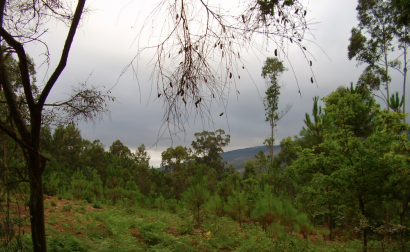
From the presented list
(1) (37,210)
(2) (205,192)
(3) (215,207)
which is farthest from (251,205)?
(1) (37,210)

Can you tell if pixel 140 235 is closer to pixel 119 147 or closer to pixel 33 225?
pixel 33 225

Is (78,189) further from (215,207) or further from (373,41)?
(373,41)

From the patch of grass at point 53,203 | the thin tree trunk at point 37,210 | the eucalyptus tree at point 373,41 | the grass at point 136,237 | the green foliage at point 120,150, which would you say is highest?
the eucalyptus tree at point 373,41

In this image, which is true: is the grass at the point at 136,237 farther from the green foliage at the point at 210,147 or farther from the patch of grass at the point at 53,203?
the green foliage at the point at 210,147

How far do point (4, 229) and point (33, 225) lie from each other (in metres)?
0.59

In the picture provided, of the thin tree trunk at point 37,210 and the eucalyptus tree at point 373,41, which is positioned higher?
the eucalyptus tree at point 373,41

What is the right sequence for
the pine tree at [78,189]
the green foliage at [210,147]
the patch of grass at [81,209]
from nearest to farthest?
1. the patch of grass at [81,209]
2. the pine tree at [78,189]
3. the green foliage at [210,147]

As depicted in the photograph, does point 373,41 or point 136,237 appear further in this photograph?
point 373,41

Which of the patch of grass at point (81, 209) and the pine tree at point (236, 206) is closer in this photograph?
the patch of grass at point (81, 209)

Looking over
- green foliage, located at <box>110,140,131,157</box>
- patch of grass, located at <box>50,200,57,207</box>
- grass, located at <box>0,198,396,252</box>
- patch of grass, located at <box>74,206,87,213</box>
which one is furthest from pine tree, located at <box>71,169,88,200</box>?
green foliage, located at <box>110,140,131,157</box>

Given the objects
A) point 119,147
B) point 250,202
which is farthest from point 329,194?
point 119,147

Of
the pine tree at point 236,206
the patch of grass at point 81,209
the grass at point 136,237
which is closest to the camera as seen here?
the grass at point 136,237

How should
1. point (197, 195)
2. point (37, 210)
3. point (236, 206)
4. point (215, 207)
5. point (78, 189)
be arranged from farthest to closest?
point (78, 189) → point (236, 206) → point (215, 207) → point (197, 195) → point (37, 210)

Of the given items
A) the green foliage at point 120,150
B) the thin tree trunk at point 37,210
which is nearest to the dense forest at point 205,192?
the thin tree trunk at point 37,210
